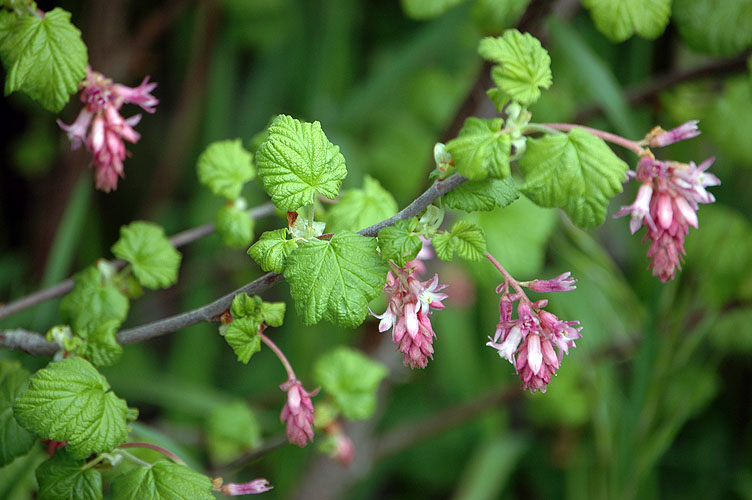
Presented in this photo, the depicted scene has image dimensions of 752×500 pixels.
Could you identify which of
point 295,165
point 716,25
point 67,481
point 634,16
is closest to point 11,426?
point 67,481

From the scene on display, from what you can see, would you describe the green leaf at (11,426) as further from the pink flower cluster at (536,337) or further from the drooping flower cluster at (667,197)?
the drooping flower cluster at (667,197)

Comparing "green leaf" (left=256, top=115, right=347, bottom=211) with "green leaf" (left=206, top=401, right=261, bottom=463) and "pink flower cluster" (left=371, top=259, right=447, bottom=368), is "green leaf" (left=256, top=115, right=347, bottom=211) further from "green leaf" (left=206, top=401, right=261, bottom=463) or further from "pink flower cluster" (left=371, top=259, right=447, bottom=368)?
"green leaf" (left=206, top=401, right=261, bottom=463)

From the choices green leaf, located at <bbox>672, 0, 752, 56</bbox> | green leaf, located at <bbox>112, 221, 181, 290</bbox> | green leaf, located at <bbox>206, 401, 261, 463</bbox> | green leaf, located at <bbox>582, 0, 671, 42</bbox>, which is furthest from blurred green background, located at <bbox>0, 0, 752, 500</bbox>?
green leaf, located at <bbox>112, 221, 181, 290</bbox>

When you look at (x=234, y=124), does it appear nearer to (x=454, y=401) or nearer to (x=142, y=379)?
(x=142, y=379)

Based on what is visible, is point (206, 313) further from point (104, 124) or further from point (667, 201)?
point (667, 201)

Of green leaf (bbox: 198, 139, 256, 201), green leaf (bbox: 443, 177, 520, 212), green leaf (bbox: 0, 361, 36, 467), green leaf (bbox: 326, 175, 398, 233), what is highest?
green leaf (bbox: 443, 177, 520, 212)

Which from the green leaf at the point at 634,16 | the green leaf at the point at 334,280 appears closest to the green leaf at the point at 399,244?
the green leaf at the point at 334,280
